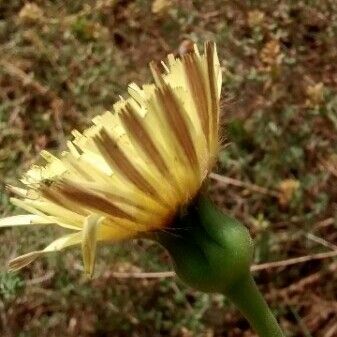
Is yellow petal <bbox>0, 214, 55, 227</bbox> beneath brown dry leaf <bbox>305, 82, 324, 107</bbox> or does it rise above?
above

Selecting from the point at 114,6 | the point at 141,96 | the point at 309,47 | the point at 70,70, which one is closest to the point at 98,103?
the point at 70,70

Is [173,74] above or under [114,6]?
above

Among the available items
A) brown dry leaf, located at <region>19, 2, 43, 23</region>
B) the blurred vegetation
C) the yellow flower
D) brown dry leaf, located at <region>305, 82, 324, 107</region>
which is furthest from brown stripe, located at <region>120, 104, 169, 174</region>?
brown dry leaf, located at <region>19, 2, 43, 23</region>

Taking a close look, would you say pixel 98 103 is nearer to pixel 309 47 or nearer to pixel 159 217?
pixel 309 47

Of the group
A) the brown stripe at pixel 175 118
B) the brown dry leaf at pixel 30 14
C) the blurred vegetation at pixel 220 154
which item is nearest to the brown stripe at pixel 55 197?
the brown stripe at pixel 175 118

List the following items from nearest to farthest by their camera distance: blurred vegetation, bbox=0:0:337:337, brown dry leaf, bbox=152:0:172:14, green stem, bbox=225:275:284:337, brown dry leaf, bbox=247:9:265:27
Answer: green stem, bbox=225:275:284:337 → blurred vegetation, bbox=0:0:337:337 → brown dry leaf, bbox=247:9:265:27 → brown dry leaf, bbox=152:0:172:14

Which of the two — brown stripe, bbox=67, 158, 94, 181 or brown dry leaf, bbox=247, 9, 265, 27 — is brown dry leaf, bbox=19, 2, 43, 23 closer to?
brown dry leaf, bbox=247, 9, 265, 27

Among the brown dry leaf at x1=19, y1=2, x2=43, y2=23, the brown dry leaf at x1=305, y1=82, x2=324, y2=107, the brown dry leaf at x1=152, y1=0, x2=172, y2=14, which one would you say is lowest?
the brown dry leaf at x1=305, y1=82, x2=324, y2=107
